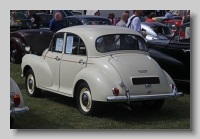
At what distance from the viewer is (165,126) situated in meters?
6.52

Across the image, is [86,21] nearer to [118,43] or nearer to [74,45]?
[74,45]

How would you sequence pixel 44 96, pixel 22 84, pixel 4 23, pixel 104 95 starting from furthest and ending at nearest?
pixel 22 84, pixel 44 96, pixel 104 95, pixel 4 23

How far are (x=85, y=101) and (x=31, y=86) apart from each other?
197 centimetres

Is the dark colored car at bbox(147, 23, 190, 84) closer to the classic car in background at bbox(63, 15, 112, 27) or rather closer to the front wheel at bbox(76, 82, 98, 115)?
the front wheel at bbox(76, 82, 98, 115)

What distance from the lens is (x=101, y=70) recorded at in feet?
22.4

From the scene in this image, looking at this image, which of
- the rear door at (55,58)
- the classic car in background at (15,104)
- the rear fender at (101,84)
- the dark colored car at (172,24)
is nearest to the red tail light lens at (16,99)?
the classic car in background at (15,104)

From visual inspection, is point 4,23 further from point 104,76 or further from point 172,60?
point 172,60

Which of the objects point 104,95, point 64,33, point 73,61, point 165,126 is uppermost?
point 64,33

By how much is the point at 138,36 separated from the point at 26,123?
2.60 metres

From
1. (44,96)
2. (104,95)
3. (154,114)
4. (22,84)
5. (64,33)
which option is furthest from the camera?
(22,84)

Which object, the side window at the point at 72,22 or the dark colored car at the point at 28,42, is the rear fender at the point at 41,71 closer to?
the dark colored car at the point at 28,42

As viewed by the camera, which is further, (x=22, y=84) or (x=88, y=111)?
(x=22, y=84)

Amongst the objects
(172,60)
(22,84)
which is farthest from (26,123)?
(172,60)

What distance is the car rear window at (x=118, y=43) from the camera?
723 cm
